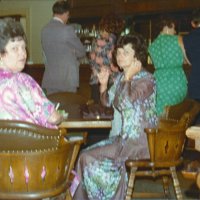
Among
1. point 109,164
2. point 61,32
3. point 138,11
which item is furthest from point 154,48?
point 138,11

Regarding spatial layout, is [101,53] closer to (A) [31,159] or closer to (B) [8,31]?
(B) [8,31]

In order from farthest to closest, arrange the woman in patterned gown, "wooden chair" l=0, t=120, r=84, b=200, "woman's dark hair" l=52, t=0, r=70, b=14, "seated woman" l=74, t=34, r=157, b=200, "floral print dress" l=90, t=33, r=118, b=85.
Result: 1. "woman's dark hair" l=52, t=0, r=70, b=14
2. "floral print dress" l=90, t=33, r=118, b=85
3. the woman in patterned gown
4. "seated woman" l=74, t=34, r=157, b=200
5. "wooden chair" l=0, t=120, r=84, b=200

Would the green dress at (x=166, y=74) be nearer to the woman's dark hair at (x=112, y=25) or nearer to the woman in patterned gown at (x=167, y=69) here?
the woman in patterned gown at (x=167, y=69)

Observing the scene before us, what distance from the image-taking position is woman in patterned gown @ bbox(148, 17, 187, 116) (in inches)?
175

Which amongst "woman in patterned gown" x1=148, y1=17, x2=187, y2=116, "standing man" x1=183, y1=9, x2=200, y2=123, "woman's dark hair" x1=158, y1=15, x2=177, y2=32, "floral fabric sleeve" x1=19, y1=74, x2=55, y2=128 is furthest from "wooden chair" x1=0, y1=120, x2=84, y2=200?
"woman's dark hair" x1=158, y1=15, x2=177, y2=32

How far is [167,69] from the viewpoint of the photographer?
455cm

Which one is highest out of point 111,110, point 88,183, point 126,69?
Result: point 126,69

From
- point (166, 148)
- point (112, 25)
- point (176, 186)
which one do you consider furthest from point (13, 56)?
point (112, 25)

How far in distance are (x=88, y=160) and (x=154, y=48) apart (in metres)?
1.75

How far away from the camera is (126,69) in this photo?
3.20m

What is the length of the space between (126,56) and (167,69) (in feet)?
4.67

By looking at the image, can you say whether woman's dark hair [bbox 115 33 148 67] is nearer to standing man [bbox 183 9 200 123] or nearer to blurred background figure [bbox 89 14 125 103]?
standing man [bbox 183 9 200 123]

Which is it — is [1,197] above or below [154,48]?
below

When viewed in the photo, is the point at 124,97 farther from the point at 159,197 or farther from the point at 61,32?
the point at 61,32
